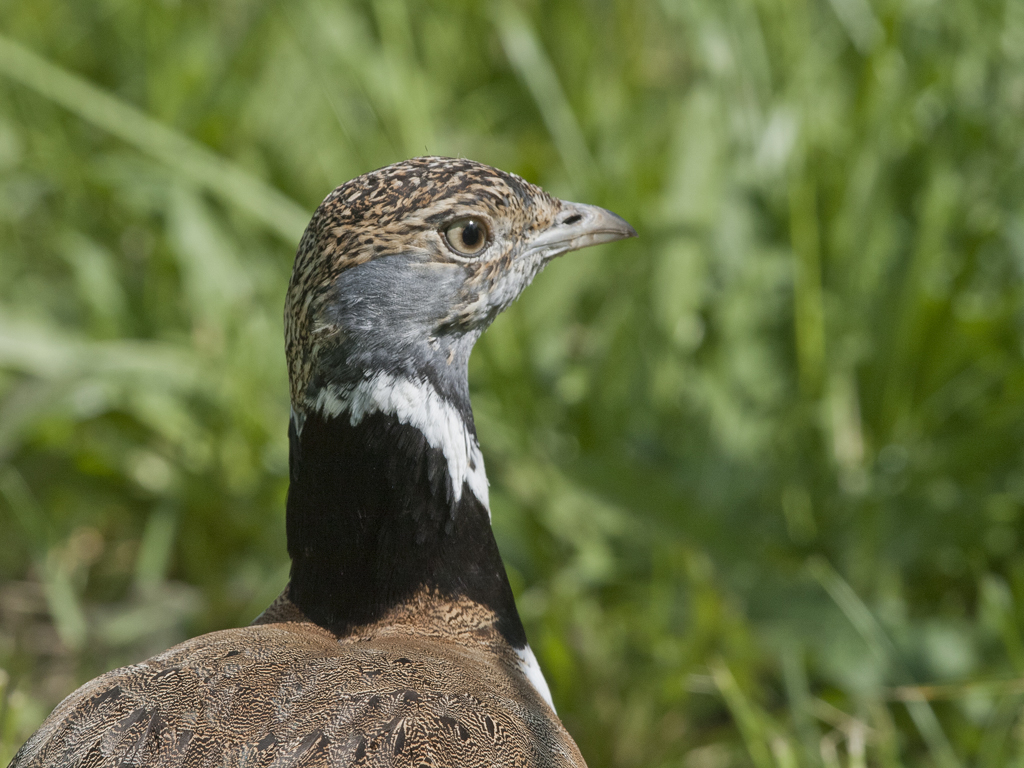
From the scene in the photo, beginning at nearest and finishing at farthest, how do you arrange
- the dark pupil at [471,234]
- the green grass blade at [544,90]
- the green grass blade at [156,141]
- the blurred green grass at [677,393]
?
1. the dark pupil at [471,234]
2. the blurred green grass at [677,393]
3. the green grass blade at [156,141]
4. the green grass blade at [544,90]

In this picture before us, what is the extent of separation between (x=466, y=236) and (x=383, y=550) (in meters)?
0.64

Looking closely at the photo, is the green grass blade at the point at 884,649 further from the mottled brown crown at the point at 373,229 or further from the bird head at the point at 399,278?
the mottled brown crown at the point at 373,229

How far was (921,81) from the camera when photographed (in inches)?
147

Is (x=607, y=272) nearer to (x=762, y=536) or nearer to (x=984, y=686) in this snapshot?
(x=762, y=536)

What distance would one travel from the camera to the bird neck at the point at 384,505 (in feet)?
7.22

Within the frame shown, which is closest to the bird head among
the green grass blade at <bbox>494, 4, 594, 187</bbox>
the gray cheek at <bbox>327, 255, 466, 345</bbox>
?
the gray cheek at <bbox>327, 255, 466, 345</bbox>

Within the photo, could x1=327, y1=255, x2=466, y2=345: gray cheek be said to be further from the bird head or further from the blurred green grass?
the blurred green grass

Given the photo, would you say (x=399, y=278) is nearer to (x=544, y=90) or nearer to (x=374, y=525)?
(x=374, y=525)

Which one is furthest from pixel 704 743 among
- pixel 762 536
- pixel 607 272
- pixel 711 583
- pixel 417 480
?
pixel 607 272

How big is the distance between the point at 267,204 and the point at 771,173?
173 cm

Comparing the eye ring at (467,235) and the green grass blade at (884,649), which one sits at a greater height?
the eye ring at (467,235)

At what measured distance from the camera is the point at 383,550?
7.45 ft

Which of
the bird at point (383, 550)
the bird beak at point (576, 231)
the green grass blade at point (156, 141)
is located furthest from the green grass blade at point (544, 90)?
the bird at point (383, 550)

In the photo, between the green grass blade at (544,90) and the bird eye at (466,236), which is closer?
the bird eye at (466,236)
